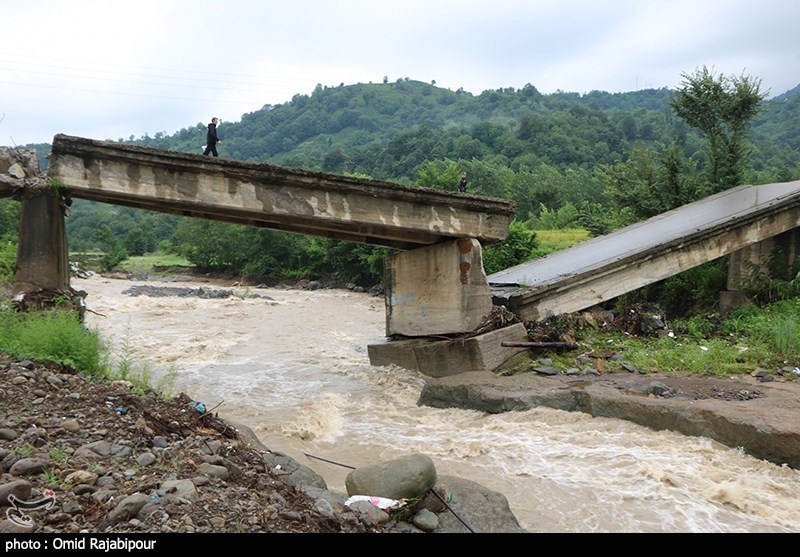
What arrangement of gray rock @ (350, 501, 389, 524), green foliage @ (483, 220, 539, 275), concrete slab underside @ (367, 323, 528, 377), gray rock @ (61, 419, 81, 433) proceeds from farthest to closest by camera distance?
1. green foliage @ (483, 220, 539, 275)
2. concrete slab underside @ (367, 323, 528, 377)
3. gray rock @ (61, 419, 81, 433)
4. gray rock @ (350, 501, 389, 524)

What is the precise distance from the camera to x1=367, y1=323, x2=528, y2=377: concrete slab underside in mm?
10133

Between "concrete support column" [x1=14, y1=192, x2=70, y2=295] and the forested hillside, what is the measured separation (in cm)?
1510

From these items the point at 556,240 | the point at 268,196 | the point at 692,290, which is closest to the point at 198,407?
the point at 268,196

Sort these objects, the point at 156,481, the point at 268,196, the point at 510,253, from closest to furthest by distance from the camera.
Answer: the point at 156,481 < the point at 268,196 < the point at 510,253

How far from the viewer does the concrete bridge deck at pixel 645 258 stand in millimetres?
11062

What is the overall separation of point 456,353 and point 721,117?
38.3 ft

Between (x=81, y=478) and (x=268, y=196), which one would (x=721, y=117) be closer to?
(x=268, y=196)

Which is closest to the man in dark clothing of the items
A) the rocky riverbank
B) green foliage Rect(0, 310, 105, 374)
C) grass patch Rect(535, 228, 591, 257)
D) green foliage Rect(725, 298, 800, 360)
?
green foliage Rect(0, 310, 105, 374)

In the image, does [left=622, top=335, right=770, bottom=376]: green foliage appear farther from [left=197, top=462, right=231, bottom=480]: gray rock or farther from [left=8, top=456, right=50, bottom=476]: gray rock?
[left=8, top=456, right=50, bottom=476]: gray rock

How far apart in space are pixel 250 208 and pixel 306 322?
10.00 metres

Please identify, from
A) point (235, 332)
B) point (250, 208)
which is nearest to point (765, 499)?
point (250, 208)

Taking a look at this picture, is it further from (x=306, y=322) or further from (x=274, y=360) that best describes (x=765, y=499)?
(x=306, y=322)

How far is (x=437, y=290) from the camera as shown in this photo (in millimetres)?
11141
